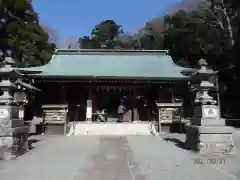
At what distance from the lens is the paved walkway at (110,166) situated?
796cm

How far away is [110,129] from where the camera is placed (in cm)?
2092

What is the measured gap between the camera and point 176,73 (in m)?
22.3

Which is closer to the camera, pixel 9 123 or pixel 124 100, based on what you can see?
pixel 9 123

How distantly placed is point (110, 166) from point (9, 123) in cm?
418

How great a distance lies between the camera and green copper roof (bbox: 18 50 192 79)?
2152 centimetres

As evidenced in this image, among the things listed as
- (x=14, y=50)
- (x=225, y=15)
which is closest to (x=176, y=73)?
(x=225, y=15)

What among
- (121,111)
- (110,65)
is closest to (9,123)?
(121,111)

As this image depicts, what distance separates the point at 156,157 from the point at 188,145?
284 centimetres

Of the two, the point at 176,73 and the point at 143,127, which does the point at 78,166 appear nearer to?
the point at 143,127

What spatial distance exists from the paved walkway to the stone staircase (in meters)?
7.27

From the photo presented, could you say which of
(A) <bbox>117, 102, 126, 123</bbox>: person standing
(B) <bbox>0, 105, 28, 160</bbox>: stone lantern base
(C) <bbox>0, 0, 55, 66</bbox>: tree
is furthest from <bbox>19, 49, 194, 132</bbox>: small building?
Result: (C) <bbox>0, 0, 55, 66</bbox>: tree

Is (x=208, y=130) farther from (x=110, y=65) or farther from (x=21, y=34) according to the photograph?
(x=21, y=34)

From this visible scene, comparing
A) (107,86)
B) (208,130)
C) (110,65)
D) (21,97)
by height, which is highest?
(110,65)

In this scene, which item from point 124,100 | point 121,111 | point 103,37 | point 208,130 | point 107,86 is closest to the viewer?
point 208,130
